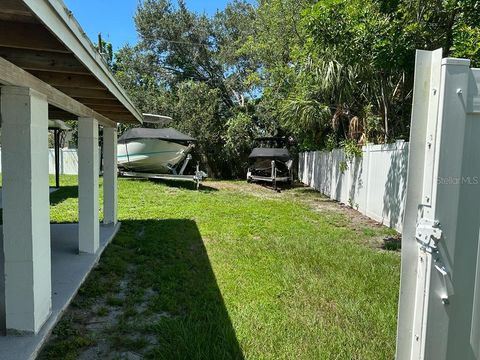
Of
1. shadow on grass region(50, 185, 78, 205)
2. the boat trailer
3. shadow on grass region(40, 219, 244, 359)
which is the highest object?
the boat trailer

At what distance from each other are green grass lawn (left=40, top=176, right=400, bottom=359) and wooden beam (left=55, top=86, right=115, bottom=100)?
2.22m

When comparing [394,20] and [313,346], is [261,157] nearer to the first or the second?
[394,20]

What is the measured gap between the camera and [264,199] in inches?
513

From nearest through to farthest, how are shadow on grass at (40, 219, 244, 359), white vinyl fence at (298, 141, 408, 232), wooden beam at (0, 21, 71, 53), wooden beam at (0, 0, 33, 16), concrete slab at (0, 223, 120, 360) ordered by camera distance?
wooden beam at (0, 0, 33, 16) → wooden beam at (0, 21, 71, 53) → concrete slab at (0, 223, 120, 360) → shadow on grass at (40, 219, 244, 359) → white vinyl fence at (298, 141, 408, 232)

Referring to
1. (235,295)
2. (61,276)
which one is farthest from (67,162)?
(235,295)

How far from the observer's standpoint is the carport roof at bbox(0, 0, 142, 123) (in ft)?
6.81

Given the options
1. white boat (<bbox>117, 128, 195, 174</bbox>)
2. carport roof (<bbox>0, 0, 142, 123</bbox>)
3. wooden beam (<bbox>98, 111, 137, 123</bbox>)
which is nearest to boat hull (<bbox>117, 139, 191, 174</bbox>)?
white boat (<bbox>117, 128, 195, 174</bbox>)

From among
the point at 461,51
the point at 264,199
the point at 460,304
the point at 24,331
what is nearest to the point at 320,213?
the point at 264,199

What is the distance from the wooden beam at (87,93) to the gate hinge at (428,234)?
3.84m

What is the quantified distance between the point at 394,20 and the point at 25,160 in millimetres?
5905

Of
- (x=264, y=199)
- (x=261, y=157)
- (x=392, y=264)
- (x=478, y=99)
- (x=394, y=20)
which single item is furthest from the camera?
(x=261, y=157)

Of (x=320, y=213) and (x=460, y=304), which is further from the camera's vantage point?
(x=320, y=213)

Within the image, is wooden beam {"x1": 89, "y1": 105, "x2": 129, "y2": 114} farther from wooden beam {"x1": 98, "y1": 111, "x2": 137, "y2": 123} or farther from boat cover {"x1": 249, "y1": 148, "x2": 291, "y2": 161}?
boat cover {"x1": 249, "y1": 148, "x2": 291, "y2": 161}

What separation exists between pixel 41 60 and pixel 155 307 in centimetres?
255
